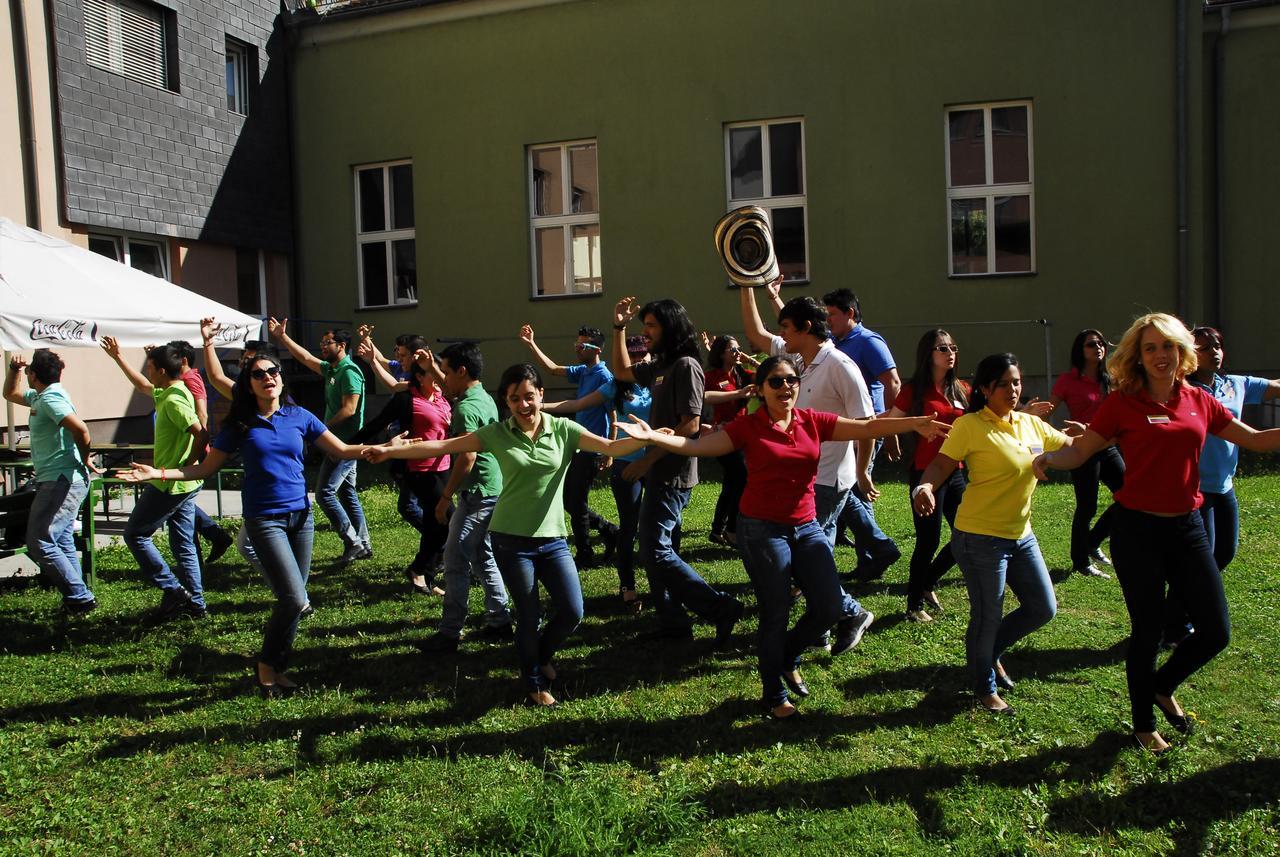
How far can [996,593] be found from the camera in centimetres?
472

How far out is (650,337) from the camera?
5.91 meters

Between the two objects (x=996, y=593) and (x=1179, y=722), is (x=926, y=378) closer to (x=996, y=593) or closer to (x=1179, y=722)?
Answer: (x=996, y=593)

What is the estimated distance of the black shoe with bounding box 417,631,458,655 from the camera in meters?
5.96

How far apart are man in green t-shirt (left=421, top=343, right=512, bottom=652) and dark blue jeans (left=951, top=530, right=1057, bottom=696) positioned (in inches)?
→ 106

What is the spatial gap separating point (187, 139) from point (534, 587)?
13220 mm

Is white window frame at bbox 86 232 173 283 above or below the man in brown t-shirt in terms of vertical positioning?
above

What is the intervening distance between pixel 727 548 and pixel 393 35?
456 inches

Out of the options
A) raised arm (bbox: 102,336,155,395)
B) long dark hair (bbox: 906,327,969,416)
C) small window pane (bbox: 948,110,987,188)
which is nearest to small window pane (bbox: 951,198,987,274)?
small window pane (bbox: 948,110,987,188)

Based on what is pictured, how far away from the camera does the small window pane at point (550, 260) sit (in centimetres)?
1623

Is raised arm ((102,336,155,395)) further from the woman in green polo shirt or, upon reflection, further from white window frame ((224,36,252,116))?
white window frame ((224,36,252,116))

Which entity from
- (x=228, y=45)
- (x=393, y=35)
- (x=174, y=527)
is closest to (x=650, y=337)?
(x=174, y=527)

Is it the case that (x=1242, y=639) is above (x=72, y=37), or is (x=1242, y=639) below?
below

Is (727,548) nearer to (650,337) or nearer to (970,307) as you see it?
(650,337)

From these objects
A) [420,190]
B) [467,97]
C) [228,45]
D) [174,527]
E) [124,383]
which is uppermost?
[228,45]
